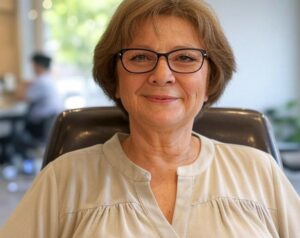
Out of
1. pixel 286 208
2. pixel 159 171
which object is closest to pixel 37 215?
pixel 159 171

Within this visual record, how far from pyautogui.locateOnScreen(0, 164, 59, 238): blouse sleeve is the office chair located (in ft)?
0.66

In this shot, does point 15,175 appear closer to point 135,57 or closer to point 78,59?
point 78,59

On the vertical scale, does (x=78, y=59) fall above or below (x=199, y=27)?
below

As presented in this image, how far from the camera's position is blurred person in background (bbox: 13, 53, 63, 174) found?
4441 mm

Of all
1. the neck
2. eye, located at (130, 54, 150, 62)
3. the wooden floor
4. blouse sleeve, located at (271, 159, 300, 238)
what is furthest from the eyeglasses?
the wooden floor

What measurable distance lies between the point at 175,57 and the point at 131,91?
0.15 metres

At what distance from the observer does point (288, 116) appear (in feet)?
16.5

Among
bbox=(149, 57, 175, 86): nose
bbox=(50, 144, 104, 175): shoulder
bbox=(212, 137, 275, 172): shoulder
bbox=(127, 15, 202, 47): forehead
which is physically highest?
bbox=(127, 15, 202, 47): forehead

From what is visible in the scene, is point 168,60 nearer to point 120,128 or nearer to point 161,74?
point 161,74

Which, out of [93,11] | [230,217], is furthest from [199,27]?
[93,11]

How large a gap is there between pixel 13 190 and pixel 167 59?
336cm

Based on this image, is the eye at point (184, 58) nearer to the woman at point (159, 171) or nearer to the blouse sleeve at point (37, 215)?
the woman at point (159, 171)

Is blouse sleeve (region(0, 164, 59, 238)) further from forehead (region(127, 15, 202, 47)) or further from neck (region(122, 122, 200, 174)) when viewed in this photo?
forehead (region(127, 15, 202, 47))

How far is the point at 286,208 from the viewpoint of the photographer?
1.26 metres
